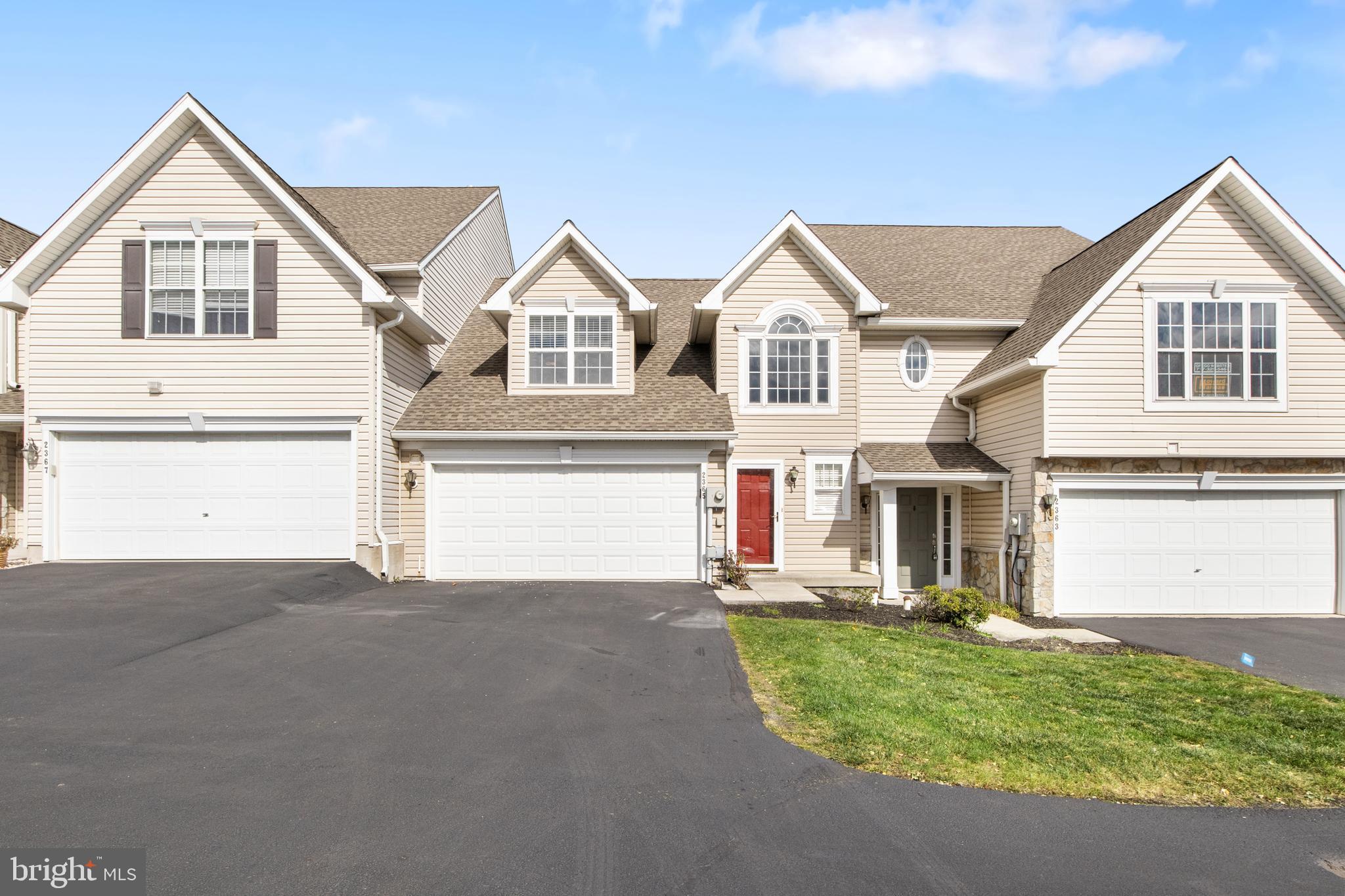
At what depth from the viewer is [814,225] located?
21719 millimetres

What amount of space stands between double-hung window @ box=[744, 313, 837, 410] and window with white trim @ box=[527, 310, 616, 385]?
293 cm

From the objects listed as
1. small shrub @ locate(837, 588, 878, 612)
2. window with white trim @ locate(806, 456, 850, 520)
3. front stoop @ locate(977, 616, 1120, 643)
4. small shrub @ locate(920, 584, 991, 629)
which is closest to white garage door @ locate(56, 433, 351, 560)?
small shrub @ locate(837, 588, 878, 612)

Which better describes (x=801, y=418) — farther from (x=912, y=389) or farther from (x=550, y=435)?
(x=550, y=435)

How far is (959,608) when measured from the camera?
1255cm

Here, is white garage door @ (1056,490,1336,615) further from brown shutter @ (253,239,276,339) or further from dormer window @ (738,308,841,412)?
brown shutter @ (253,239,276,339)

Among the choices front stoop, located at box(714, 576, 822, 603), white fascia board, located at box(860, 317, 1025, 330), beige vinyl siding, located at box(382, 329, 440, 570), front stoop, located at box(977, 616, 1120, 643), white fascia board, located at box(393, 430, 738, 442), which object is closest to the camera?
front stoop, located at box(977, 616, 1120, 643)

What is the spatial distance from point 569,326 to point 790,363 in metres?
4.68

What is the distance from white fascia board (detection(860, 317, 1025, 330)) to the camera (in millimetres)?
16844

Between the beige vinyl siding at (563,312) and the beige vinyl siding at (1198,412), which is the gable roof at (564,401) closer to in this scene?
the beige vinyl siding at (563,312)

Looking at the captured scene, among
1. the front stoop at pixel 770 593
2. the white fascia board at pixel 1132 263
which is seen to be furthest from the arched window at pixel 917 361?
the front stoop at pixel 770 593

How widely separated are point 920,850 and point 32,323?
16.6 meters

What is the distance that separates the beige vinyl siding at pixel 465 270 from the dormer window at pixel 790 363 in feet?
22.2

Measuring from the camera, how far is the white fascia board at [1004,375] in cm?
1404

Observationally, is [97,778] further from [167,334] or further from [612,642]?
[167,334]
